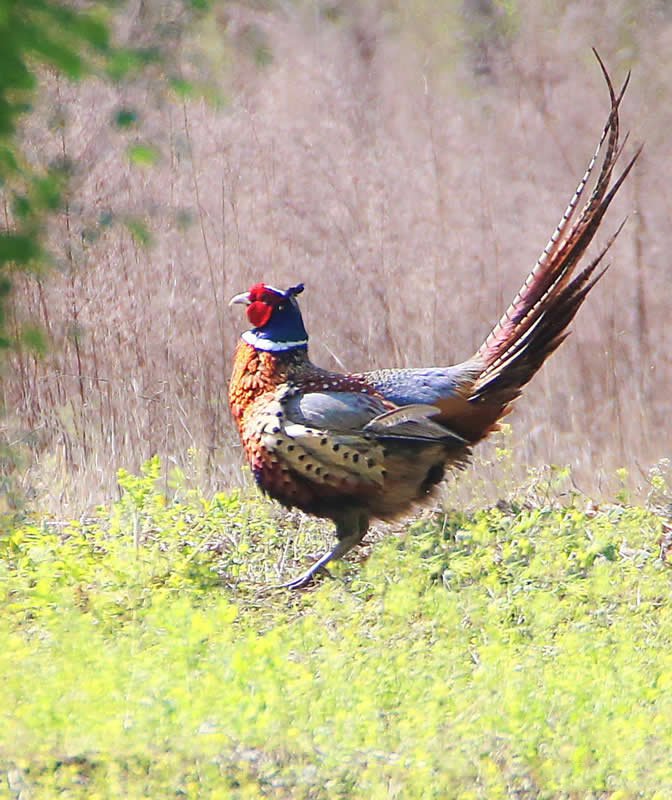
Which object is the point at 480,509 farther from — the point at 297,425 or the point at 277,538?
the point at 297,425

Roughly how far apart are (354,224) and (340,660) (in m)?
3.49

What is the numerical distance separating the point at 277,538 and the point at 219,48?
245 cm

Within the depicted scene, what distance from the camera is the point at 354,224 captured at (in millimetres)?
7004

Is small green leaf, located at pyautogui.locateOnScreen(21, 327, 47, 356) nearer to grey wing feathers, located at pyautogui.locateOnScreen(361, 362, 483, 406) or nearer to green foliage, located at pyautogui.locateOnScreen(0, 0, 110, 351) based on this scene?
green foliage, located at pyautogui.locateOnScreen(0, 0, 110, 351)

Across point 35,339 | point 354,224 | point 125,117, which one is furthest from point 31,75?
point 354,224

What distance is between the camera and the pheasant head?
549cm

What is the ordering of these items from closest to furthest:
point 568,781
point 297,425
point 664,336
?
1. point 568,781
2. point 297,425
3. point 664,336

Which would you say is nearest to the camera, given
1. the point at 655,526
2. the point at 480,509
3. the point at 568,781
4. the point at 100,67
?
the point at 100,67

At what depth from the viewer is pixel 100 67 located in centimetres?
199

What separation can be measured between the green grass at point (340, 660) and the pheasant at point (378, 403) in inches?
10.9

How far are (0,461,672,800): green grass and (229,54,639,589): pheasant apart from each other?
0.28 m

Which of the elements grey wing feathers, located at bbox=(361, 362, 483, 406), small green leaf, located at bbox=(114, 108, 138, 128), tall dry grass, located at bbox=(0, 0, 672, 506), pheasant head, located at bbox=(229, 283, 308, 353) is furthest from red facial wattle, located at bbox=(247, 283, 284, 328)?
small green leaf, located at bbox=(114, 108, 138, 128)

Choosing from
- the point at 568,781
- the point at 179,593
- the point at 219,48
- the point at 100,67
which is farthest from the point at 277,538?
the point at 100,67

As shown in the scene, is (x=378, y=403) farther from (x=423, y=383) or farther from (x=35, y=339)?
(x=35, y=339)
